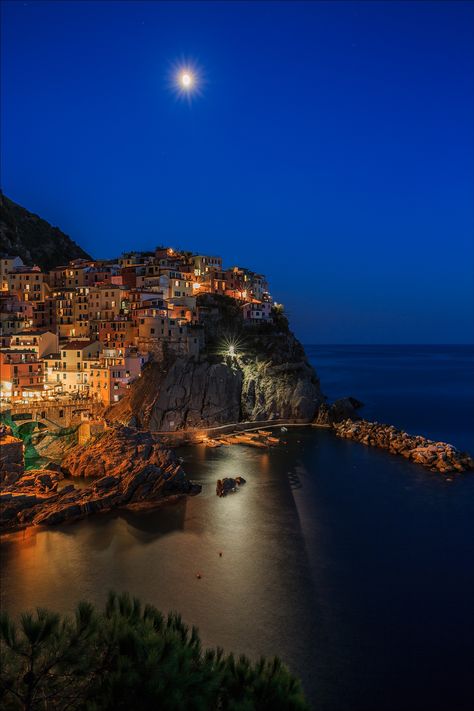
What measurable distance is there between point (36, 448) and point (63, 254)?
45.9 metres

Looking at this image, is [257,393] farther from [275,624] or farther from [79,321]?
[275,624]

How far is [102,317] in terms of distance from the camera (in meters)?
41.4

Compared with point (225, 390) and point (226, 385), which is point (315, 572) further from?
point (226, 385)

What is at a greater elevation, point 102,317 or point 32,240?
point 32,240

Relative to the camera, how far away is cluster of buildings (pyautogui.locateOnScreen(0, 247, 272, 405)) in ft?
114

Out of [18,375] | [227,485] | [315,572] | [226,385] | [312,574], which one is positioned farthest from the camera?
[226,385]

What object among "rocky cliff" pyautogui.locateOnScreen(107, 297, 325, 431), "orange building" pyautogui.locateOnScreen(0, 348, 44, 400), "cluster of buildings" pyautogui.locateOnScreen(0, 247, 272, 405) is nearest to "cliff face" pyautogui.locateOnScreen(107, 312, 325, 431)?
"rocky cliff" pyautogui.locateOnScreen(107, 297, 325, 431)

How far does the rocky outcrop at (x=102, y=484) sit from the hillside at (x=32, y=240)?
39.9 metres

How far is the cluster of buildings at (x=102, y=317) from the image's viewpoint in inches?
1371

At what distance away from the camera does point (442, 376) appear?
81438 mm

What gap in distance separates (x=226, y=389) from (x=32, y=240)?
4342 cm

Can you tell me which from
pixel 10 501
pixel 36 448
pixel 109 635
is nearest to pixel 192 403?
pixel 36 448

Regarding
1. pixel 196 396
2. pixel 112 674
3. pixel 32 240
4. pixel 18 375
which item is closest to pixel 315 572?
pixel 112 674

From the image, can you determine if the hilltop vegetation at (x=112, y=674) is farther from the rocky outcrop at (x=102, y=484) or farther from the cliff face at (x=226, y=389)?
the cliff face at (x=226, y=389)
